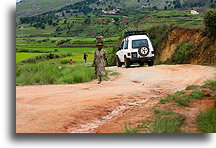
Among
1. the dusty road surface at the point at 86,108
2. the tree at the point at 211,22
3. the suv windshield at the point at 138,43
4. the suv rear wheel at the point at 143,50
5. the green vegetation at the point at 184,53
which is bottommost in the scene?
the green vegetation at the point at 184,53

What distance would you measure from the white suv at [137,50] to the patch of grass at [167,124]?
1152 centimetres

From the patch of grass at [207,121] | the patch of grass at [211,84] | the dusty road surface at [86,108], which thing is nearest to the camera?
the patch of grass at [207,121]

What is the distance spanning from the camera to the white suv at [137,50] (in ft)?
61.9

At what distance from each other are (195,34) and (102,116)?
20.2 m

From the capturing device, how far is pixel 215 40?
2416 cm

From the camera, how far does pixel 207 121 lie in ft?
23.7

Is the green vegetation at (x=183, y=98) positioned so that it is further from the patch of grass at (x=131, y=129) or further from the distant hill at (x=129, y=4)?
the distant hill at (x=129, y=4)

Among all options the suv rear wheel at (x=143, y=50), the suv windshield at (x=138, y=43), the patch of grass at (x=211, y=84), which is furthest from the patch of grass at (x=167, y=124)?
the suv windshield at (x=138, y=43)

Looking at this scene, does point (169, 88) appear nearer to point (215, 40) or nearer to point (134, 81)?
point (134, 81)

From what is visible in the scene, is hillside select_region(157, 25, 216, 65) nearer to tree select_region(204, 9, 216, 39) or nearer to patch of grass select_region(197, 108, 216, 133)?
tree select_region(204, 9, 216, 39)

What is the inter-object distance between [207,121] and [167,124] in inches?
32.2

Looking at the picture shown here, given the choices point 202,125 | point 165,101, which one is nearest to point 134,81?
point 165,101

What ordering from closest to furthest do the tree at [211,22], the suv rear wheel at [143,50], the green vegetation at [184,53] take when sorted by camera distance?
the suv rear wheel at [143,50] < the tree at [211,22] < the green vegetation at [184,53]

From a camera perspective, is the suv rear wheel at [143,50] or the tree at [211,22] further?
the tree at [211,22]
